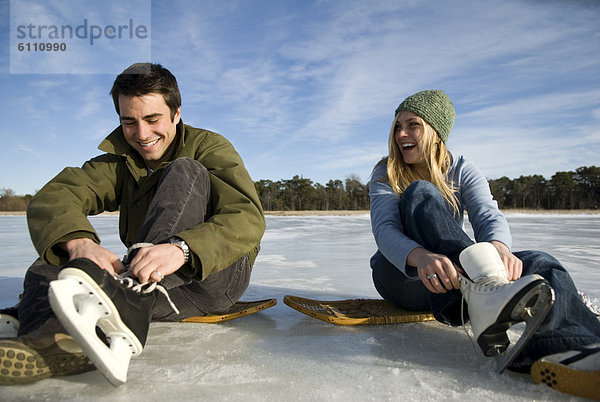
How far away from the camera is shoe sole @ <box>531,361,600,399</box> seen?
953 mm

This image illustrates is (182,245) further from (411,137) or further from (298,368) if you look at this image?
(411,137)

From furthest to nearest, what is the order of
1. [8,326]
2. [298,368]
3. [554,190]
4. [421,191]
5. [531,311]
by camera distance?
1. [554,190]
2. [421,191]
3. [8,326]
4. [298,368]
5. [531,311]

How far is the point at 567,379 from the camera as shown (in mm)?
988

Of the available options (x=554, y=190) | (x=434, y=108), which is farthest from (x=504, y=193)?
(x=434, y=108)

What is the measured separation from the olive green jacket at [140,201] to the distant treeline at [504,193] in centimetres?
5087

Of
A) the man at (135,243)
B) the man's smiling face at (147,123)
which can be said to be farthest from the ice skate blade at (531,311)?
the man's smiling face at (147,123)

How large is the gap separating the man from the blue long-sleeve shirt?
0.50 m

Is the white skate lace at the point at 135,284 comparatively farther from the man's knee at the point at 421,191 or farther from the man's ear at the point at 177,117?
the man's knee at the point at 421,191

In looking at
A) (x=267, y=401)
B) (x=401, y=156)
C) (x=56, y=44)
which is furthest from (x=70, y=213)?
(x=56, y=44)

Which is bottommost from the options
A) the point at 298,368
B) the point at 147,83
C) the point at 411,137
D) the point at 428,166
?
the point at 298,368

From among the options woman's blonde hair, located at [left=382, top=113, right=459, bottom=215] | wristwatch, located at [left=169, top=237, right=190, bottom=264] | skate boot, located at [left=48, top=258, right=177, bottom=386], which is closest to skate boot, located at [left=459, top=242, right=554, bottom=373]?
woman's blonde hair, located at [left=382, top=113, right=459, bottom=215]

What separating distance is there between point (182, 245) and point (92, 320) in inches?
13.4

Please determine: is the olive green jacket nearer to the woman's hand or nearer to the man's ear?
the man's ear

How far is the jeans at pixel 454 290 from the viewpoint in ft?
3.56
